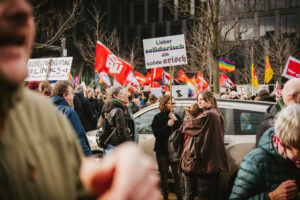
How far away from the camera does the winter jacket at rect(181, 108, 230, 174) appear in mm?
4586

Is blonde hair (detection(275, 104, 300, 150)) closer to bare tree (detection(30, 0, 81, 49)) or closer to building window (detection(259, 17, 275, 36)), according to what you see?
bare tree (detection(30, 0, 81, 49))

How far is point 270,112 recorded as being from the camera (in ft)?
13.5

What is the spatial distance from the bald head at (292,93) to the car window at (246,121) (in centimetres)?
176

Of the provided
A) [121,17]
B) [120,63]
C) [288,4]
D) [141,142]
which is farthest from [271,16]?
[141,142]

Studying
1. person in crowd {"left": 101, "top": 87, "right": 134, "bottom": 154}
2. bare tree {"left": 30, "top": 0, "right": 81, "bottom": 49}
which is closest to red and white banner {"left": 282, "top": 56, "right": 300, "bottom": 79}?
person in crowd {"left": 101, "top": 87, "right": 134, "bottom": 154}

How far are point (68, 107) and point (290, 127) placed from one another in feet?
9.20

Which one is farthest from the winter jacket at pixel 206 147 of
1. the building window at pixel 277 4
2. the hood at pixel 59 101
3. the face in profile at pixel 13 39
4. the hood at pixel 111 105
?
the building window at pixel 277 4

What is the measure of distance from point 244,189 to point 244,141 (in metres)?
3.32

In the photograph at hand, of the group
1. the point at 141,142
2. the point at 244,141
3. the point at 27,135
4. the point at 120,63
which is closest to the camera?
the point at 27,135

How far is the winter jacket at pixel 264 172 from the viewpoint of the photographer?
2258 millimetres

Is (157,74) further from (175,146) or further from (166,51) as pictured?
(175,146)

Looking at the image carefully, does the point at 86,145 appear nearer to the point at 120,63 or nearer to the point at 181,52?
the point at 181,52

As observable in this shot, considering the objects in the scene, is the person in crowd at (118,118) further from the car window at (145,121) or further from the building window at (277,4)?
the building window at (277,4)

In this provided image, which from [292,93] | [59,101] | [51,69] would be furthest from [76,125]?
[51,69]
